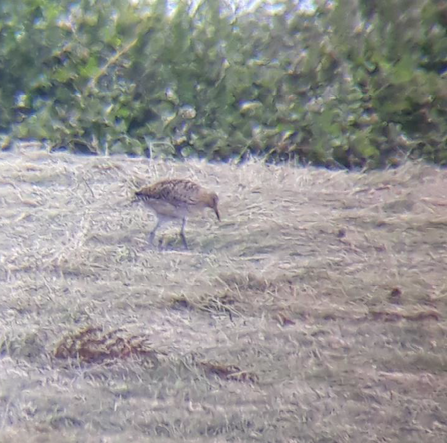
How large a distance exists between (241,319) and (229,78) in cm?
79

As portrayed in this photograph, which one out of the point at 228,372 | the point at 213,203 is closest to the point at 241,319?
the point at 228,372

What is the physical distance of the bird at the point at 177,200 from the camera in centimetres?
207

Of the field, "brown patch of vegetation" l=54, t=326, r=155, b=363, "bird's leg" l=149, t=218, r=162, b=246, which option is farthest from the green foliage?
"brown patch of vegetation" l=54, t=326, r=155, b=363

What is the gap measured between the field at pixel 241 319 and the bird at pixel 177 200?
0.04 meters

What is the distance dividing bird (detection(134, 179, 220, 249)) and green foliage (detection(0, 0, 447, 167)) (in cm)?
22

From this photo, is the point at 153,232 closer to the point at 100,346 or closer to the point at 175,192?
the point at 175,192

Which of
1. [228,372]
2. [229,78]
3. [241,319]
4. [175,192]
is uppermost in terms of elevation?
[229,78]

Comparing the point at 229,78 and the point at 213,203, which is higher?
the point at 229,78

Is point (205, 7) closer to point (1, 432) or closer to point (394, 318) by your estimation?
point (394, 318)

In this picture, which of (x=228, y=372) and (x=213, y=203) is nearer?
(x=228, y=372)

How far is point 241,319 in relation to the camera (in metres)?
1.92

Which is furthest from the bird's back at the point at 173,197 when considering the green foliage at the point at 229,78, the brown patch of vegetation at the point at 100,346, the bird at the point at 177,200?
the brown patch of vegetation at the point at 100,346

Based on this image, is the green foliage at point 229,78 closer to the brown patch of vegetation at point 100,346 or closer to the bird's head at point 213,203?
the bird's head at point 213,203

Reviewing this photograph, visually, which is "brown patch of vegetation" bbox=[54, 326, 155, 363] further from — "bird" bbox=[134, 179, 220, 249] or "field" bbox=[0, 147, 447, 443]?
"bird" bbox=[134, 179, 220, 249]
